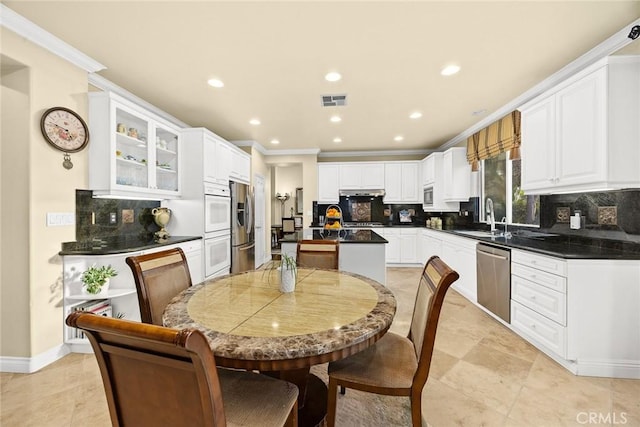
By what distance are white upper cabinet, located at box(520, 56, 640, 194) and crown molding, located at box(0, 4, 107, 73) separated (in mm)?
4079

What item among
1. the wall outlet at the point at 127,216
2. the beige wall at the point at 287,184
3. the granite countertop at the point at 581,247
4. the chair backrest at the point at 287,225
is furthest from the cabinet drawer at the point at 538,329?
the beige wall at the point at 287,184

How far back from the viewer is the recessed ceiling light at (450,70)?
2.62 m

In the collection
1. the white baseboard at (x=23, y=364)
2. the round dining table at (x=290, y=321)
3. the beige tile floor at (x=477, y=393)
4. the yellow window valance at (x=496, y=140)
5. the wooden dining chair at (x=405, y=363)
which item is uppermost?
the yellow window valance at (x=496, y=140)

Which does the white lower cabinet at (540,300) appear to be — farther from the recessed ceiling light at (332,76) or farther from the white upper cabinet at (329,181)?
the white upper cabinet at (329,181)

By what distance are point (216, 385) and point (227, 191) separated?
12.6 feet

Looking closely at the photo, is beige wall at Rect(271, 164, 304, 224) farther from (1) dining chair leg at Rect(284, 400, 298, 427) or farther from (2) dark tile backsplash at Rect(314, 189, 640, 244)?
(1) dining chair leg at Rect(284, 400, 298, 427)

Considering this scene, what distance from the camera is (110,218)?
2.93 metres

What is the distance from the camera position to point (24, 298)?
6.88 ft

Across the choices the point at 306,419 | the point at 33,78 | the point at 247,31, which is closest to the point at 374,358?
the point at 306,419

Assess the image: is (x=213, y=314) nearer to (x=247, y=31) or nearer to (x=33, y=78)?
(x=247, y=31)

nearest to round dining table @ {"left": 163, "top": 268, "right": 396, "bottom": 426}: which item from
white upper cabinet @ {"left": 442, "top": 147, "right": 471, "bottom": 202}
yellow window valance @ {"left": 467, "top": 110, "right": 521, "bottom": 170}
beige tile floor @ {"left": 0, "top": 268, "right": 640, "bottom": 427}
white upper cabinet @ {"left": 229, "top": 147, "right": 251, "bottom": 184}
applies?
beige tile floor @ {"left": 0, "top": 268, "right": 640, "bottom": 427}

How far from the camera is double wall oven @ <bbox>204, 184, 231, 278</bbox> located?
12.1ft

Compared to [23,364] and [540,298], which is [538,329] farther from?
[23,364]

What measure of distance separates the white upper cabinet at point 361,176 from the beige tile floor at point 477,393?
412 cm
